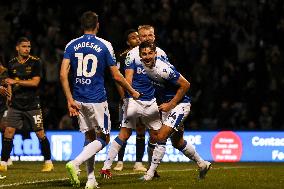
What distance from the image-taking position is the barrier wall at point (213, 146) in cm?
2097

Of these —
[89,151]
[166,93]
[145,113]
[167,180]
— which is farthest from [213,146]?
[89,151]

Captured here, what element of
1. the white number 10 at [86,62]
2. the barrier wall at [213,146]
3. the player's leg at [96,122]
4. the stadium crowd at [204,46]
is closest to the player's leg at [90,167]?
the player's leg at [96,122]

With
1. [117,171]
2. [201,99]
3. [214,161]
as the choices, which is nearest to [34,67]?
[117,171]

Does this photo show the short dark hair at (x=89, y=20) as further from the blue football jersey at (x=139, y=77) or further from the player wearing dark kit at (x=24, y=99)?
the player wearing dark kit at (x=24, y=99)

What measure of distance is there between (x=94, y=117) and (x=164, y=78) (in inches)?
63.5

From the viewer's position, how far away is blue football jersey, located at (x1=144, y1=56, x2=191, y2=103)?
42.8 feet

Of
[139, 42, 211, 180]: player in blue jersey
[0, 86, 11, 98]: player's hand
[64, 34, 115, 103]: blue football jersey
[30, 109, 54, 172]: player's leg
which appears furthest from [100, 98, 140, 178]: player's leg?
[0, 86, 11, 98]: player's hand

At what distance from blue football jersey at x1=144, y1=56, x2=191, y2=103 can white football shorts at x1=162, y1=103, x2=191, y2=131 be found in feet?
0.49

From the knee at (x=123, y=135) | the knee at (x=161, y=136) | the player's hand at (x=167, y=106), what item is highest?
the player's hand at (x=167, y=106)

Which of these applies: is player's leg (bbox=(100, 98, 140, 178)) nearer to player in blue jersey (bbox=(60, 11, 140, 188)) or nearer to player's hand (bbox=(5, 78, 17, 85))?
player in blue jersey (bbox=(60, 11, 140, 188))

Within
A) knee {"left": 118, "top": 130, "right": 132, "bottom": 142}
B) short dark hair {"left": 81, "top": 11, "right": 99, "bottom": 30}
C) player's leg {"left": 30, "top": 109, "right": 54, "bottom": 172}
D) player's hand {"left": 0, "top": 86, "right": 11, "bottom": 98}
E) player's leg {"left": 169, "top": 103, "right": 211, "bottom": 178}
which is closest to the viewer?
short dark hair {"left": 81, "top": 11, "right": 99, "bottom": 30}

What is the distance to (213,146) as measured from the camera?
2128 cm

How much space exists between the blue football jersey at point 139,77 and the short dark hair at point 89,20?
96.2 inches

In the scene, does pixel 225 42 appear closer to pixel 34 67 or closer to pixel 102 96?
pixel 34 67
